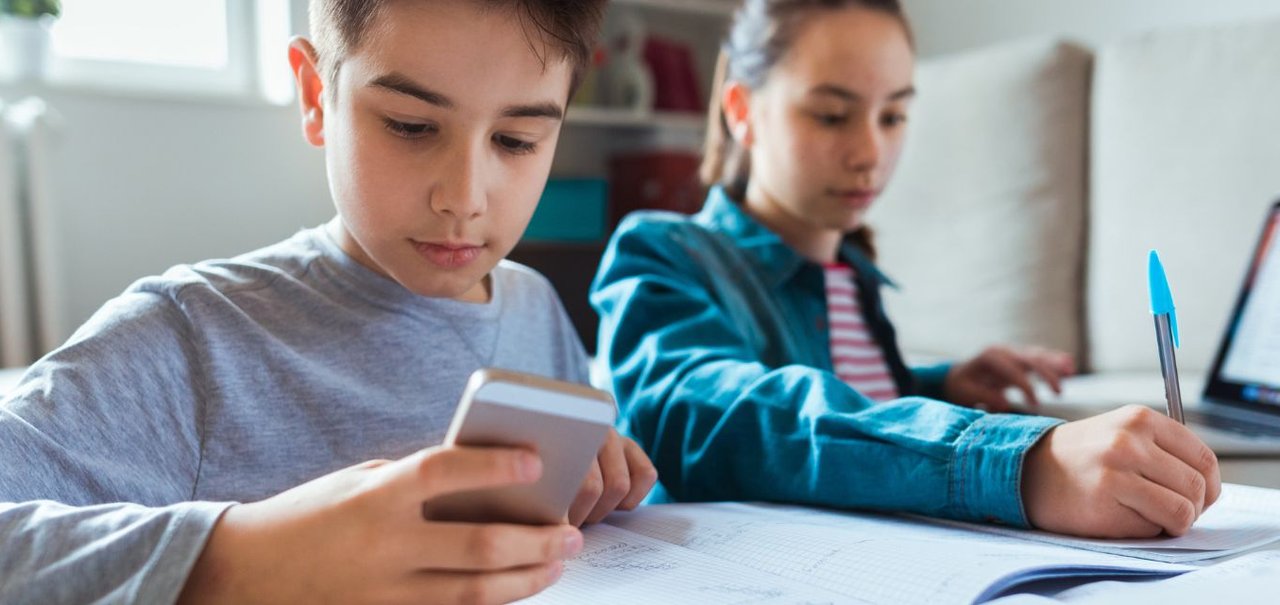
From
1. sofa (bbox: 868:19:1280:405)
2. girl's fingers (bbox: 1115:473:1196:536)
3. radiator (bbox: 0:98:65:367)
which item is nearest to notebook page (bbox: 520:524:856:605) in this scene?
girl's fingers (bbox: 1115:473:1196:536)

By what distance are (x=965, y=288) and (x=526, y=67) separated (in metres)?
1.61

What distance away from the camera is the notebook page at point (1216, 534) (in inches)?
22.9

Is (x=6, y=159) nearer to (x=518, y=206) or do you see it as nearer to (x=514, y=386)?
(x=518, y=206)

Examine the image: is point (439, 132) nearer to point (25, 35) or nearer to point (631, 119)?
point (25, 35)

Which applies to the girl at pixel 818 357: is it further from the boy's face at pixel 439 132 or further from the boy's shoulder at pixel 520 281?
the boy's face at pixel 439 132

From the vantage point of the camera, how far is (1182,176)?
6.02ft

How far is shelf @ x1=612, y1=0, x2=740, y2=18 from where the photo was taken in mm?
2882

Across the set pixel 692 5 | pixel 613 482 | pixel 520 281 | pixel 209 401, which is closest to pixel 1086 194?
pixel 692 5

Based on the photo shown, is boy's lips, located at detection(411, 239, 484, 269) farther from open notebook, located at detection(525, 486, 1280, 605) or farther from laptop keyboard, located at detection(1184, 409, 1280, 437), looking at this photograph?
laptop keyboard, located at detection(1184, 409, 1280, 437)

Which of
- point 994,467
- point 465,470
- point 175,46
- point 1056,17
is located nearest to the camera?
point 465,470

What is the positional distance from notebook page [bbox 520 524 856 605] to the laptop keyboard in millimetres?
679

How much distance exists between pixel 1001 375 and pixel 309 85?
31.9 inches

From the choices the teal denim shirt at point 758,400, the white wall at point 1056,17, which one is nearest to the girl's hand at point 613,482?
the teal denim shirt at point 758,400

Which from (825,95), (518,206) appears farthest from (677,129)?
(518,206)
